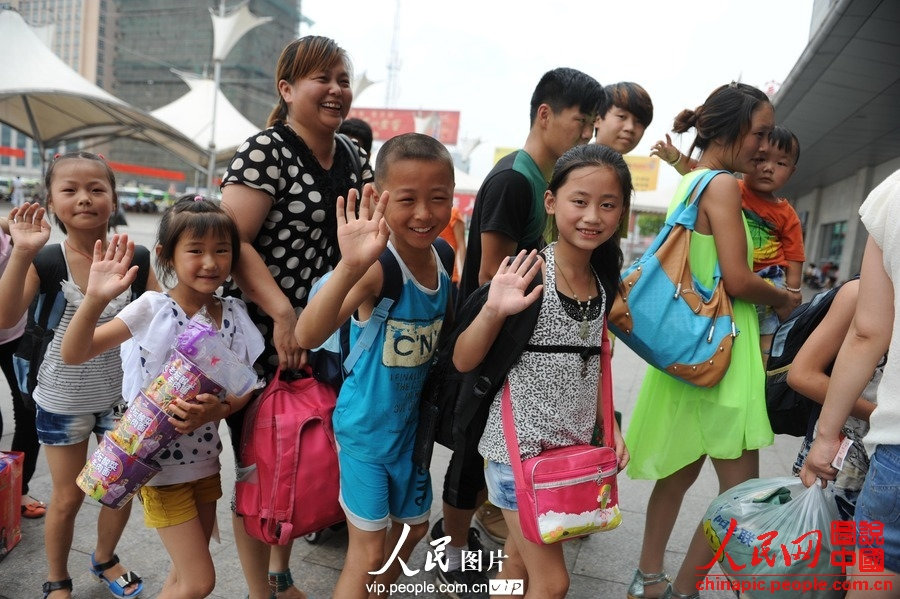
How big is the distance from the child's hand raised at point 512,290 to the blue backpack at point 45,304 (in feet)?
4.64

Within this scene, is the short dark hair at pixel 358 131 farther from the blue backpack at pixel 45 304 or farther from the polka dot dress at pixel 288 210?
the blue backpack at pixel 45 304

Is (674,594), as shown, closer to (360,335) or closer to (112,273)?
(360,335)

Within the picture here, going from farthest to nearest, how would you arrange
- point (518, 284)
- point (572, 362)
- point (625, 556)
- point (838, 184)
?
point (838, 184)
point (625, 556)
point (572, 362)
point (518, 284)

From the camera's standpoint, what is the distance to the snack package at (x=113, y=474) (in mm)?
1766

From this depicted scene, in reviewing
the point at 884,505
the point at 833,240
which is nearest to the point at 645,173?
the point at 833,240

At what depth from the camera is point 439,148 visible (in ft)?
6.34

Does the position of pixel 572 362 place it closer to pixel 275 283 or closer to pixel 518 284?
pixel 518 284

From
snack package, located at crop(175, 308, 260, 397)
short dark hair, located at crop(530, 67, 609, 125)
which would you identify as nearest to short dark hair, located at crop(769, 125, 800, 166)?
short dark hair, located at crop(530, 67, 609, 125)

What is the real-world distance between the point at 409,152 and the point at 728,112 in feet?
4.13

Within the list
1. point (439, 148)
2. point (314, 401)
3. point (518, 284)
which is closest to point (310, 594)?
point (314, 401)

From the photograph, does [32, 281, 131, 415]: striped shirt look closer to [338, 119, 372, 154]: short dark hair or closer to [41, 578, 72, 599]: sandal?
[41, 578, 72, 599]: sandal

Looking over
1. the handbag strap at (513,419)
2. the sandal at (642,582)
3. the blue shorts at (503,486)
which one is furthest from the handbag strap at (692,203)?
the sandal at (642,582)

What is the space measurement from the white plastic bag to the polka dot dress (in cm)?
156

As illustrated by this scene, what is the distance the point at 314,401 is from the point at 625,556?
1.76m
